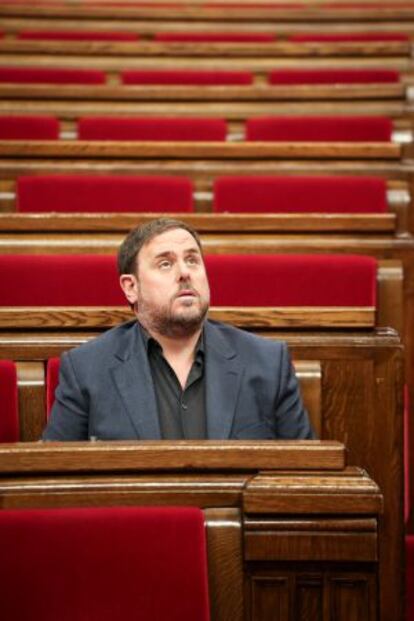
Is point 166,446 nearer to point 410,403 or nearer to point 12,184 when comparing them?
point 410,403

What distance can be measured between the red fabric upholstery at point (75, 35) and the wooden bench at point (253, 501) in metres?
0.79

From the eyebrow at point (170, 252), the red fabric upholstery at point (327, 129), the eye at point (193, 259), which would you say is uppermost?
the red fabric upholstery at point (327, 129)

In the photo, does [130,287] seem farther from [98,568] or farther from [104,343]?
[98,568]

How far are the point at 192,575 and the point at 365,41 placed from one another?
2.68 ft

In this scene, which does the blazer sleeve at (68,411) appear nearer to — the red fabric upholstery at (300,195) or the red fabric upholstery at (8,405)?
the red fabric upholstery at (8,405)

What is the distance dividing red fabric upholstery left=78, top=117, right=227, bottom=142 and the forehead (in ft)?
1.11

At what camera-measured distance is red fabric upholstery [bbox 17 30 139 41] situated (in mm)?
959

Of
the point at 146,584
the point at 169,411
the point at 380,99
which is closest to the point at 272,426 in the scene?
the point at 169,411

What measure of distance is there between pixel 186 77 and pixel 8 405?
0.55 m

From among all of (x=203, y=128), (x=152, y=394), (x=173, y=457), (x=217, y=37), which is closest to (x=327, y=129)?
(x=203, y=128)

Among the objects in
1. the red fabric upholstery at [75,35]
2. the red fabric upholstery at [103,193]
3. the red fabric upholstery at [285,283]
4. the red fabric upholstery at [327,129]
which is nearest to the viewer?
the red fabric upholstery at [285,283]

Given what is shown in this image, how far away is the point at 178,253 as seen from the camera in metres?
0.38

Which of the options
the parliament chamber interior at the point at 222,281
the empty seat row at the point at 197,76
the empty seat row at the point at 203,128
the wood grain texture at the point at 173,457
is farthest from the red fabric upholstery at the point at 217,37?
the wood grain texture at the point at 173,457

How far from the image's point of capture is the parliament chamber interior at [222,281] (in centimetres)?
22
